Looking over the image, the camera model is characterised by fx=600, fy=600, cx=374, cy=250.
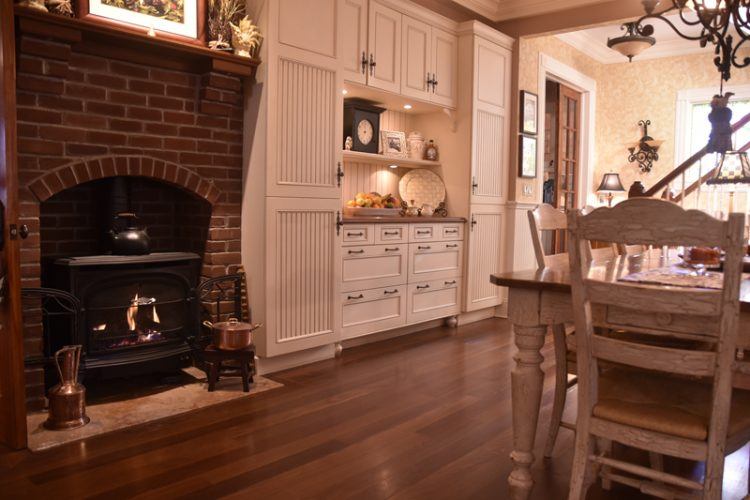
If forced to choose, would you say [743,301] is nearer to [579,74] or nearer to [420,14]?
[420,14]

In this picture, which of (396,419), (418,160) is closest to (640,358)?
(396,419)

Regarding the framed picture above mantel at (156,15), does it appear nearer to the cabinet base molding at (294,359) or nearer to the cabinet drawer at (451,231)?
the cabinet base molding at (294,359)

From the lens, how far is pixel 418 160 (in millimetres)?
4777

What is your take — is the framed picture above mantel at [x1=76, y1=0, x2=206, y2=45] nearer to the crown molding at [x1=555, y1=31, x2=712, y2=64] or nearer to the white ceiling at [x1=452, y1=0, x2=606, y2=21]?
the white ceiling at [x1=452, y1=0, x2=606, y2=21]

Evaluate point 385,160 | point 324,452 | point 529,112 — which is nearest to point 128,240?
point 324,452

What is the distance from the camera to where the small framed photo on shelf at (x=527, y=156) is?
5.37 m

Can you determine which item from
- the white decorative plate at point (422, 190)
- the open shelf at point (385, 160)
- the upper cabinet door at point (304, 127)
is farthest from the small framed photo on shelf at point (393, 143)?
the upper cabinet door at point (304, 127)

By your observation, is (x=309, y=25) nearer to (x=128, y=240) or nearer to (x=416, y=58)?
(x=416, y=58)

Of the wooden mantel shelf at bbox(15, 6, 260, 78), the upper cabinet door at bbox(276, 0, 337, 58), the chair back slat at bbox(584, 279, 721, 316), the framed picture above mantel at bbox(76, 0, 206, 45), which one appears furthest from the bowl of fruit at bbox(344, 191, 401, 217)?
the chair back slat at bbox(584, 279, 721, 316)

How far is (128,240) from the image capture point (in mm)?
2951

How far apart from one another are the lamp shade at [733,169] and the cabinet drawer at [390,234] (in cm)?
200

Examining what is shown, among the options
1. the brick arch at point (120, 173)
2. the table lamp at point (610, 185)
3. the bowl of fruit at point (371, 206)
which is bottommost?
the bowl of fruit at point (371, 206)

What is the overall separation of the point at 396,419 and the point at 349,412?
0.23 m

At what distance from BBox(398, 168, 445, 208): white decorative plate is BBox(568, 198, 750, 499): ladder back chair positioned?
10.8 feet
